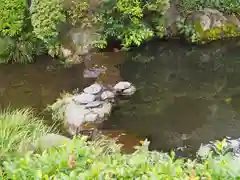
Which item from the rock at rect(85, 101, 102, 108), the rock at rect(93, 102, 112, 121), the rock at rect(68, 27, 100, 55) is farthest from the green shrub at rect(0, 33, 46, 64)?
the rock at rect(93, 102, 112, 121)

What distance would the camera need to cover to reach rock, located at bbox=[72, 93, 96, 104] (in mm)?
6811

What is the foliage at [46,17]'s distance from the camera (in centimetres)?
815

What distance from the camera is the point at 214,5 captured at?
1029cm

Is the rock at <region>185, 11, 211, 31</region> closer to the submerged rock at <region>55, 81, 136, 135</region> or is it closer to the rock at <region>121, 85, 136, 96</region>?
the rock at <region>121, 85, 136, 96</region>

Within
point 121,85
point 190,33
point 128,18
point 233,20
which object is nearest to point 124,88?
point 121,85

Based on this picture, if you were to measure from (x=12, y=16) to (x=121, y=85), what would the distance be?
9.53 ft

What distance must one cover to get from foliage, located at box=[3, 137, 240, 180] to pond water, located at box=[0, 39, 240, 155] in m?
3.40

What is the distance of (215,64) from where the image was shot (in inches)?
345

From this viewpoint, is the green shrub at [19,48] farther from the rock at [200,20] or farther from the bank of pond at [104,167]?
the bank of pond at [104,167]

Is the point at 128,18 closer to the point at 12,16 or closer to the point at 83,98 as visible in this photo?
the point at 12,16

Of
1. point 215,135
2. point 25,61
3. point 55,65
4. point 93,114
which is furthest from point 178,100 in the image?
point 25,61

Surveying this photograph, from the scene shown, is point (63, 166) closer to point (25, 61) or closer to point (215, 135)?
point (215, 135)

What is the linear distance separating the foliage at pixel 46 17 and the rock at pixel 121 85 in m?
2.01

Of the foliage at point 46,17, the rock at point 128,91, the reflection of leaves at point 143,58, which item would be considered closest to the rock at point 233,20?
the reflection of leaves at point 143,58
